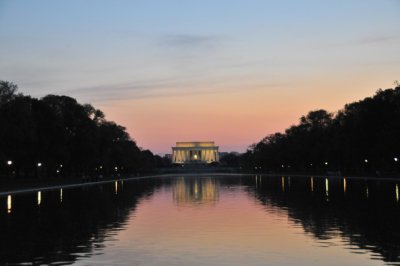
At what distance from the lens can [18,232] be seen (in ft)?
69.8

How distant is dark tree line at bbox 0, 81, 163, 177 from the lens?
6066 cm

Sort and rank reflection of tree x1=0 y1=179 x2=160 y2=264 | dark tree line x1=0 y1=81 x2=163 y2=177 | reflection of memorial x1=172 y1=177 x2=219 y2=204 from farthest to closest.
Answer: dark tree line x1=0 y1=81 x2=163 y2=177 → reflection of memorial x1=172 y1=177 x2=219 y2=204 → reflection of tree x1=0 y1=179 x2=160 y2=264

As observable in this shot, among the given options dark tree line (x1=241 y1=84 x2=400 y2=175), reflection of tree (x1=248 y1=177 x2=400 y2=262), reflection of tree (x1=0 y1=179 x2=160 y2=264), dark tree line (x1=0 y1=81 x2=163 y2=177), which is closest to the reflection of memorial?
reflection of tree (x1=248 y1=177 x2=400 y2=262)

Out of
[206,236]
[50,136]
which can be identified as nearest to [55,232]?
[206,236]

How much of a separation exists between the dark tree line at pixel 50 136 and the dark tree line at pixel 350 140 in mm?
39131

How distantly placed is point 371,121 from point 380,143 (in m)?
7.83

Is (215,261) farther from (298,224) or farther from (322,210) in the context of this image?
(322,210)

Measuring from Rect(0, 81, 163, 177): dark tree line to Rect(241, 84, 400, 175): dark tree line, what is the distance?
128ft

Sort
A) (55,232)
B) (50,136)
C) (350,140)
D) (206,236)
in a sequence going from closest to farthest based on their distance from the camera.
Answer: (206,236)
(55,232)
(50,136)
(350,140)

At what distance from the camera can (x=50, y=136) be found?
76875 millimetres

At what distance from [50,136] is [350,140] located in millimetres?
44532

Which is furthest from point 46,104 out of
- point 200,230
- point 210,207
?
point 200,230

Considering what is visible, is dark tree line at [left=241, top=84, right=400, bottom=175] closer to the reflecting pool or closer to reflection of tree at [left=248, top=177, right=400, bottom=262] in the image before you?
reflection of tree at [left=248, top=177, right=400, bottom=262]

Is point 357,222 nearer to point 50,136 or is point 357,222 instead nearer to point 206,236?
point 206,236
